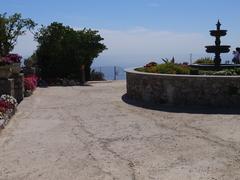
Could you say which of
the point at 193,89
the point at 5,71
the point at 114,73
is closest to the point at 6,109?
the point at 5,71

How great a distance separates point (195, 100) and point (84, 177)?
6.92 metres

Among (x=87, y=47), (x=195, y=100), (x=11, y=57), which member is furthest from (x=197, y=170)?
(x=87, y=47)

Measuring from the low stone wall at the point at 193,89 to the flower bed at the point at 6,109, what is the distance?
3949mm

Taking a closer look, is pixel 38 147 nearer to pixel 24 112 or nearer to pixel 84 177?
pixel 84 177

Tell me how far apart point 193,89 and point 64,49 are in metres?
10.3

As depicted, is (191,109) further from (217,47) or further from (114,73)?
(114,73)

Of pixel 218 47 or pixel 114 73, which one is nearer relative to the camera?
pixel 218 47

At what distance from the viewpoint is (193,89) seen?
12812 millimetres

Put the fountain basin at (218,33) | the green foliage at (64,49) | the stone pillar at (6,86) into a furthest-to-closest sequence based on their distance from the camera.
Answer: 1. the green foliage at (64,49)
2. the fountain basin at (218,33)
3. the stone pillar at (6,86)

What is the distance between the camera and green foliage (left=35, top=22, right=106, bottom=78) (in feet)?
72.3

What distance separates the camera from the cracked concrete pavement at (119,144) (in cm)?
664

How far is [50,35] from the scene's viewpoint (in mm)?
22281

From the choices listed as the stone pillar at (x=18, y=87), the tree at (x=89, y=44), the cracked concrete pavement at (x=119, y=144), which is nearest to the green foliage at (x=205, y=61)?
the tree at (x=89, y=44)

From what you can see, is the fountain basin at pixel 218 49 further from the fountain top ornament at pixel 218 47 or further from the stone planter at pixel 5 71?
the stone planter at pixel 5 71
